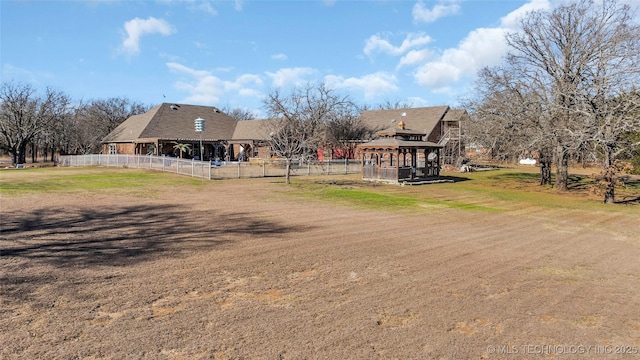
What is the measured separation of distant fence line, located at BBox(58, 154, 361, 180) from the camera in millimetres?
27328

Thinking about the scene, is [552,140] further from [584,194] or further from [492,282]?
[492,282]

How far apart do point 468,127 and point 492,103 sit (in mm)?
6852

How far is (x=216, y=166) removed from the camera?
96.6 ft

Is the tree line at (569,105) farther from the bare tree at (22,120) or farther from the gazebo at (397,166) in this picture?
the bare tree at (22,120)

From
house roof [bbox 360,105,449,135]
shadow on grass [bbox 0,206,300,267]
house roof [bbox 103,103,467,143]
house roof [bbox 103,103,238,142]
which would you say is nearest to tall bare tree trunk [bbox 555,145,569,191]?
house roof [bbox 103,103,467,143]

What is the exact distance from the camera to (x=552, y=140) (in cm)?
2295

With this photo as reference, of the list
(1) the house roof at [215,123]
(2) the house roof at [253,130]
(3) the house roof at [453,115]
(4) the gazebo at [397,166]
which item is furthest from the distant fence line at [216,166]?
(3) the house roof at [453,115]

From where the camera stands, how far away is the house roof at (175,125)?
139ft

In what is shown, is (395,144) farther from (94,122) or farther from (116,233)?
(94,122)

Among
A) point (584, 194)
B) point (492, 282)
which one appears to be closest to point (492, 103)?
point (584, 194)

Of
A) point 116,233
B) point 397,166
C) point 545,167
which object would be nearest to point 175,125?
point 397,166

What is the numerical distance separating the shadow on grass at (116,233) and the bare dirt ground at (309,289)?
0.20ft

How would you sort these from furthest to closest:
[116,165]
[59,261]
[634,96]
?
[116,165] → [634,96] → [59,261]

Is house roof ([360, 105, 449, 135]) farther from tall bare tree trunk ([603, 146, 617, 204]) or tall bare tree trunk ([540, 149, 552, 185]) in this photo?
tall bare tree trunk ([603, 146, 617, 204])
